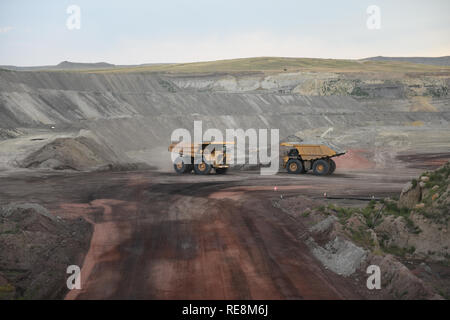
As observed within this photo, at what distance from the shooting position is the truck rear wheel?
27.2 m

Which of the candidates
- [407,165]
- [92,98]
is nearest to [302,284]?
[407,165]

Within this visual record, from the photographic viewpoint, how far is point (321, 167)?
2734 cm

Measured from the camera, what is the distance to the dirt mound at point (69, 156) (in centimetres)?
2820

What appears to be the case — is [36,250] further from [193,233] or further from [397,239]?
[397,239]

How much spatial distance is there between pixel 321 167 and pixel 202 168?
22.7 feet

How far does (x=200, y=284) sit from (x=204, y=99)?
5628 cm

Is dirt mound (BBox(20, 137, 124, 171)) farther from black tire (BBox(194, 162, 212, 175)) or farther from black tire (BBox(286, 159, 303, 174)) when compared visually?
black tire (BBox(286, 159, 303, 174))

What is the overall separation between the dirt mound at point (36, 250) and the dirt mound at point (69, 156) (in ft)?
43.5

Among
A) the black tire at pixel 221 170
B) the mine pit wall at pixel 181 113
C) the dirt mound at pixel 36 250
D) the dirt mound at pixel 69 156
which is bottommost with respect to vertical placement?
the black tire at pixel 221 170

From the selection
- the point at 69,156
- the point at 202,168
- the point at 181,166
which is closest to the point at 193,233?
the point at 202,168

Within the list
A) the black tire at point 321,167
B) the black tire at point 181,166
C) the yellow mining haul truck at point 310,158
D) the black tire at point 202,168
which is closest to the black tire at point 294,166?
the yellow mining haul truck at point 310,158

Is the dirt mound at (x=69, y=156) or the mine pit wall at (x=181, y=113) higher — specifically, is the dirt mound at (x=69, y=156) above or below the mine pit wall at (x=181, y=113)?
below

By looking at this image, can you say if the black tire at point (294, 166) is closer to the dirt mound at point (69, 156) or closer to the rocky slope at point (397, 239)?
the dirt mound at point (69, 156)
